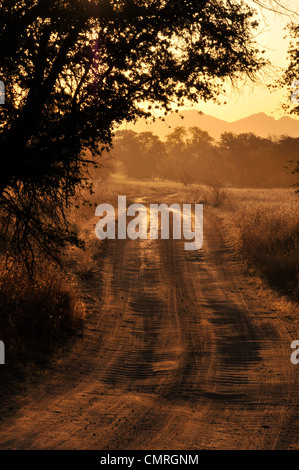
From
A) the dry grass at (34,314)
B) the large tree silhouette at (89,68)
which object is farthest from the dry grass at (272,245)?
the large tree silhouette at (89,68)

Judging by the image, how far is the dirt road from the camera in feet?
18.9

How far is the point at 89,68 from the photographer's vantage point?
809 cm

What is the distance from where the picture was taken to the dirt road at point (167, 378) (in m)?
5.77

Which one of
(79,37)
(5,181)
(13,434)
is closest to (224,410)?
(13,434)

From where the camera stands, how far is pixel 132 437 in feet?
18.7

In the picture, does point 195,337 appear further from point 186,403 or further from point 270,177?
point 270,177

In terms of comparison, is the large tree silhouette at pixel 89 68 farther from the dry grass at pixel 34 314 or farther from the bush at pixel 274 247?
the bush at pixel 274 247

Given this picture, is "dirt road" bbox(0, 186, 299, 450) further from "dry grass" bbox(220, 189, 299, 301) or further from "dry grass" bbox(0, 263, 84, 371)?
"dry grass" bbox(220, 189, 299, 301)

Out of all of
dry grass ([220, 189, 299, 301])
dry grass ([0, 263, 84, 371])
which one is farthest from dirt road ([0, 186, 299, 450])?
dry grass ([220, 189, 299, 301])

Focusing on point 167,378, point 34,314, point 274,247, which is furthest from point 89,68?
point 274,247

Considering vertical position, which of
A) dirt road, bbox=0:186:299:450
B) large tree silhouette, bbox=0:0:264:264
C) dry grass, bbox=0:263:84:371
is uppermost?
large tree silhouette, bbox=0:0:264:264

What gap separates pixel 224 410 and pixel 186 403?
54 centimetres

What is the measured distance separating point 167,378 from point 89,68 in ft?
16.4

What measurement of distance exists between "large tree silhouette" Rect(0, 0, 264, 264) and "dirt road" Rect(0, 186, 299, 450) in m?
2.31
